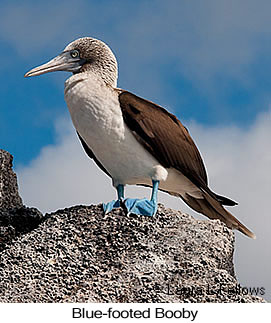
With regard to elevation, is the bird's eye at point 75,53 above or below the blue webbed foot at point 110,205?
above

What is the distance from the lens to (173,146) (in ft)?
16.2

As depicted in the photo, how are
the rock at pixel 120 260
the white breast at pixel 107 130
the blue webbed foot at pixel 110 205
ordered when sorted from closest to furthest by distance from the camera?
the rock at pixel 120 260, the blue webbed foot at pixel 110 205, the white breast at pixel 107 130

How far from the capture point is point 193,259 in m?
4.25

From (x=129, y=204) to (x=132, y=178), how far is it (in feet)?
1.41

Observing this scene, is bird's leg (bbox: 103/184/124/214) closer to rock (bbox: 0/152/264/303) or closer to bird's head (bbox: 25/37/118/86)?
rock (bbox: 0/152/264/303)

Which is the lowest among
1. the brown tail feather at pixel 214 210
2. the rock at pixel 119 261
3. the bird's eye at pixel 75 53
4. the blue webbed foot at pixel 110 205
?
the rock at pixel 119 261

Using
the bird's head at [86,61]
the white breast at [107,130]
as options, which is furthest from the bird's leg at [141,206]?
the bird's head at [86,61]

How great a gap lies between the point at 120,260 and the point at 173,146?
Result: 1.25 m

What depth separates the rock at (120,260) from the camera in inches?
160

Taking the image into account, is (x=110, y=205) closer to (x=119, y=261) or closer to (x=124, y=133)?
(x=119, y=261)

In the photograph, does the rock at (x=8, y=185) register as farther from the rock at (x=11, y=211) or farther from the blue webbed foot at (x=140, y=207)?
the blue webbed foot at (x=140, y=207)

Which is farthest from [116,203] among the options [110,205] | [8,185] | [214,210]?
[8,185]

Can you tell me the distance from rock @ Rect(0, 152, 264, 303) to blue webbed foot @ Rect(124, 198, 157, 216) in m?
0.06

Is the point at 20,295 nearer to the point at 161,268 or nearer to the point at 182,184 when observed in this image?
the point at 161,268
